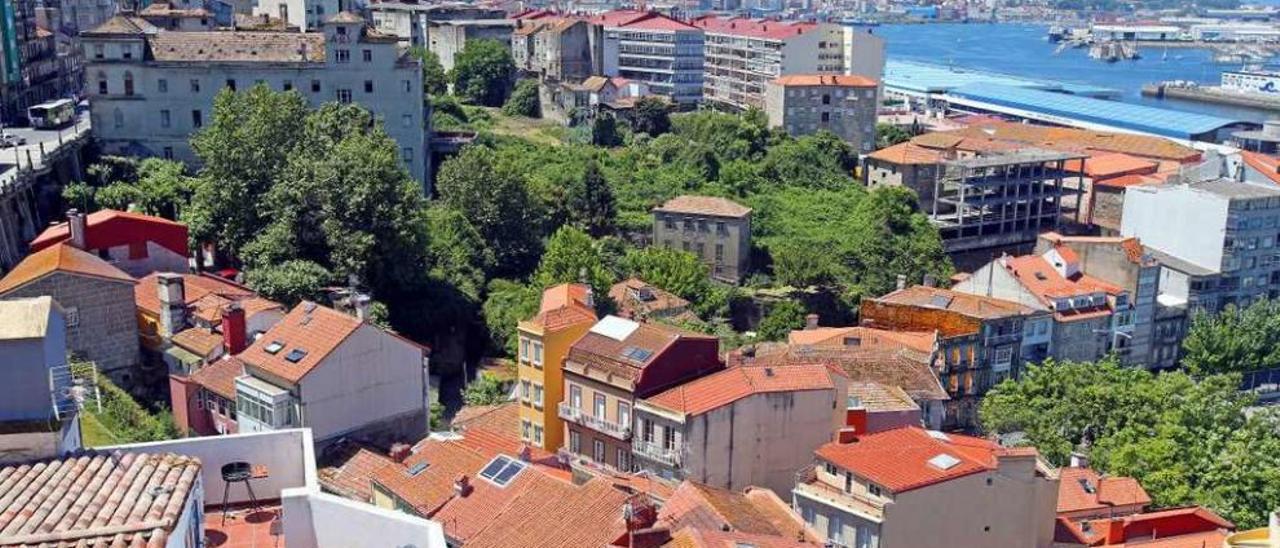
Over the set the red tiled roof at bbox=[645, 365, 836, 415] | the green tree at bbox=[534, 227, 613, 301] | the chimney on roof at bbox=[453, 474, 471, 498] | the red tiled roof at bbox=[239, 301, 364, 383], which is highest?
the red tiled roof at bbox=[239, 301, 364, 383]

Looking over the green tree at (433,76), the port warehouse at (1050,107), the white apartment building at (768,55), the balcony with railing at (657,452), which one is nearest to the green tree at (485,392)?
the balcony with railing at (657,452)

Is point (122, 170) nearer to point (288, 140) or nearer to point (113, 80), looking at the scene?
point (113, 80)

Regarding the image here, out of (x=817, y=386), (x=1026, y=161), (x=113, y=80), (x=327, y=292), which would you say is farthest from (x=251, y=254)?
(x=1026, y=161)

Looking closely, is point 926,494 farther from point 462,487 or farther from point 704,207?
point 704,207

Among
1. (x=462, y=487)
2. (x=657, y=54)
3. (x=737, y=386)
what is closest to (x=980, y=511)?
(x=737, y=386)

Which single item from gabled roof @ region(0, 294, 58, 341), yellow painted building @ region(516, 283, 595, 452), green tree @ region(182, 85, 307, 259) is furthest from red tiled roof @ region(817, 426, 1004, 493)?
green tree @ region(182, 85, 307, 259)

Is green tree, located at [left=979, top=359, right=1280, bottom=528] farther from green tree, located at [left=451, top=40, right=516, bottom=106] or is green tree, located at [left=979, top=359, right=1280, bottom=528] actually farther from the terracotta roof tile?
green tree, located at [left=451, top=40, right=516, bottom=106]
